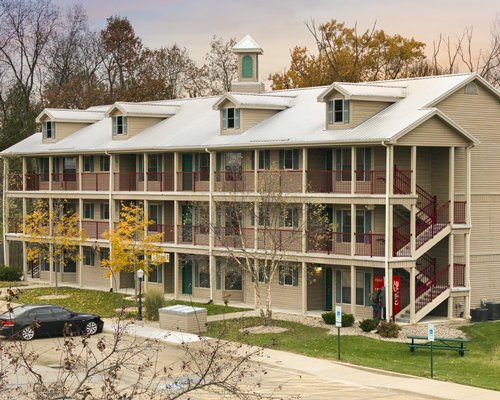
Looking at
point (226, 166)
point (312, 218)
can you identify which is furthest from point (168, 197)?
point (312, 218)

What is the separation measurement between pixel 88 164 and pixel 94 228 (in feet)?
15.0

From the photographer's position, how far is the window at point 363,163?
4312 cm

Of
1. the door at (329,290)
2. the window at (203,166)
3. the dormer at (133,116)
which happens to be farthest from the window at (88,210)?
the door at (329,290)

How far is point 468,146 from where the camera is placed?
44.0m

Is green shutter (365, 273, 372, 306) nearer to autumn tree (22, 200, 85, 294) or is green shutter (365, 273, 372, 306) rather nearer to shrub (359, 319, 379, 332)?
shrub (359, 319, 379, 332)

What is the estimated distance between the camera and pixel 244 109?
50.1 metres

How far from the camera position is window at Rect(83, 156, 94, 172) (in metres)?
59.3

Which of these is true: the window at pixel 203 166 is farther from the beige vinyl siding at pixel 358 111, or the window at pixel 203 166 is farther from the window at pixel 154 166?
the beige vinyl siding at pixel 358 111

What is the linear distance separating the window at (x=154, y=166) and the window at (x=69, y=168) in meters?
6.85

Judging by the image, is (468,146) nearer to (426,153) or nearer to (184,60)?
(426,153)

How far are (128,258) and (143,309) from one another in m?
3.92

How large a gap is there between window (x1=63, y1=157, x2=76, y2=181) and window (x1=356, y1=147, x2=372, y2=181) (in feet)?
74.0

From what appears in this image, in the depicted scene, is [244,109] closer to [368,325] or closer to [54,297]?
[54,297]

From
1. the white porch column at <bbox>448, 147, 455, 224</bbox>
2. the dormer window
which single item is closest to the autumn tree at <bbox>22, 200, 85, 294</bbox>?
the dormer window
